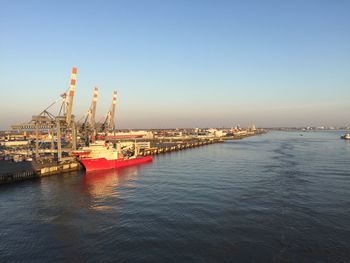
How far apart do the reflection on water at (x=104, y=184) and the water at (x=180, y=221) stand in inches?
5.5

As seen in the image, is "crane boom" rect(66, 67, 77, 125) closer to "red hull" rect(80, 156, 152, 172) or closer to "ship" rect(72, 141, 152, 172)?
"ship" rect(72, 141, 152, 172)

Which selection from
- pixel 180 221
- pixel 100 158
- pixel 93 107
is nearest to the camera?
pixel 180 221

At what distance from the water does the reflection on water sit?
140 mm

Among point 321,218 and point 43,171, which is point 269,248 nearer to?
point 321,218

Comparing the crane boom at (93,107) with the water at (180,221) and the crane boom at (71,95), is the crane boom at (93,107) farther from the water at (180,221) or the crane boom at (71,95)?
the water at (180,221)

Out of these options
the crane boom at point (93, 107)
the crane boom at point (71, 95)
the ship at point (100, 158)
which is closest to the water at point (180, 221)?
the ship at point (100, 158)

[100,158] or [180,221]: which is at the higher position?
[100,158]

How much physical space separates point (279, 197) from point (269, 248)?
12.4 meters

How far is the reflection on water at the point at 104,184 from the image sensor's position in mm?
30016

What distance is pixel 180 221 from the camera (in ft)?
73.6

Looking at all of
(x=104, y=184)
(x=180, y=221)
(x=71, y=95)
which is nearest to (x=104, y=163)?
(x=104, y=184)

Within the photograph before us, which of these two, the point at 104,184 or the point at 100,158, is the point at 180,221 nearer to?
the point at 104,184

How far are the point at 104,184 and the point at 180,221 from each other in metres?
19.8

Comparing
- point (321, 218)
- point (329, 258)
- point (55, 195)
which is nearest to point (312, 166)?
point (321, 218)
